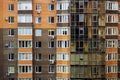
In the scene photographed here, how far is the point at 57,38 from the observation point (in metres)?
37.7

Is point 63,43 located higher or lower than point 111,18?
lower

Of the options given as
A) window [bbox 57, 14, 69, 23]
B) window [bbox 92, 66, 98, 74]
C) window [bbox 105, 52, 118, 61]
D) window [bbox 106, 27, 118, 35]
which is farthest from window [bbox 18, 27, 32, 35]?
window [bbox 105, 52, 118, 61]

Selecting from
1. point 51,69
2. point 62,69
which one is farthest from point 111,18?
point 51,69

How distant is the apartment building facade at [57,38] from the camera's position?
121 ft

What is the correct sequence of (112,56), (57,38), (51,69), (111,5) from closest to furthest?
1. (57,38)
2. (51,69)
3. (111,5)
4. (112,56)

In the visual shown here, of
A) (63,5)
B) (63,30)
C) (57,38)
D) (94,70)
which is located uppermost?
(63,5)

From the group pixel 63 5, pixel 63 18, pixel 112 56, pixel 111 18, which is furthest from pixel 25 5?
pixel 112 56

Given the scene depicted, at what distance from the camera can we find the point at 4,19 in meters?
37.8

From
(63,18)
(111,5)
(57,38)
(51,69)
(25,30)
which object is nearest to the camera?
(63,18)

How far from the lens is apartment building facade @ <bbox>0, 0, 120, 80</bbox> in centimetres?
3681

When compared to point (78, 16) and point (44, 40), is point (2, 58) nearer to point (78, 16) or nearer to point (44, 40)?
point (44, 40)

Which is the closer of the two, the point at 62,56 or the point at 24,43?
the point at 24,43

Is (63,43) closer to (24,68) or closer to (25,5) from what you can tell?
(24,68)

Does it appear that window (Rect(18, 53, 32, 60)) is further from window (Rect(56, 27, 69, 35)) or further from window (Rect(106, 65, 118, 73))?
window (Rect(106, 65, 118, 73))
